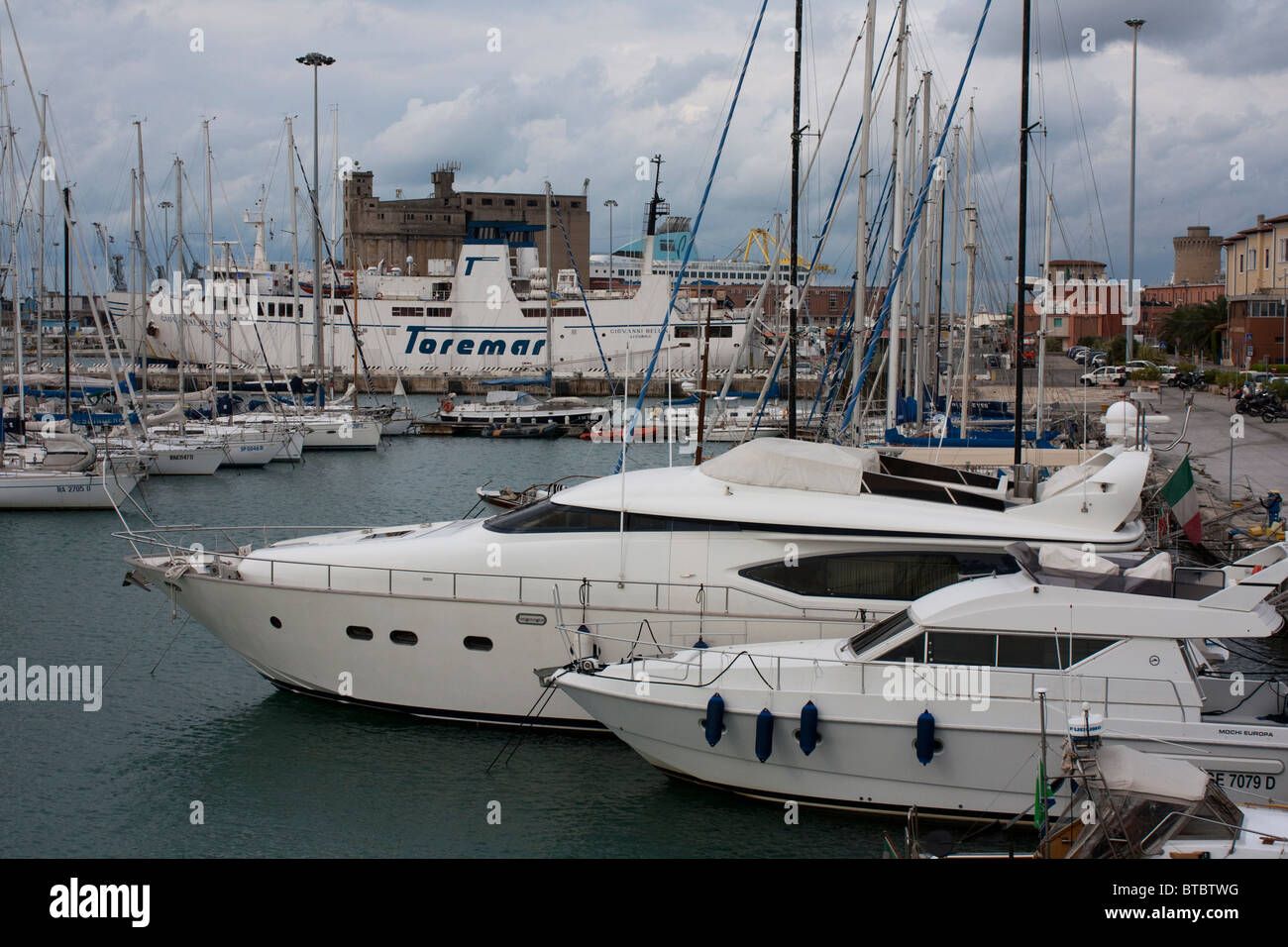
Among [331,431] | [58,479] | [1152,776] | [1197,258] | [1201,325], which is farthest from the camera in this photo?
[1197,258]

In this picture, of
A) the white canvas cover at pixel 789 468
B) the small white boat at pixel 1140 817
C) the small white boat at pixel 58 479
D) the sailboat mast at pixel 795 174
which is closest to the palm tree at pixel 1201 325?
the sailboat mast at pixel 795 174

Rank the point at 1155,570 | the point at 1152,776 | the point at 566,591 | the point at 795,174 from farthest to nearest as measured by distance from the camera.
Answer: the point at 795,174, the point at 566,591, the point at 1155,570, the point at 1152,776

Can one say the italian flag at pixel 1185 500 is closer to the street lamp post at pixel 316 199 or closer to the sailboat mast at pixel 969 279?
the sailboat mast at pixel 969 279

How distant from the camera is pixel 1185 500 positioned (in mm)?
17375

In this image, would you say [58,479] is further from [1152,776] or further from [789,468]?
[1152,776]

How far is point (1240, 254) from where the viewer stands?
57344 mm

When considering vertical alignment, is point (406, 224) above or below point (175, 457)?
above

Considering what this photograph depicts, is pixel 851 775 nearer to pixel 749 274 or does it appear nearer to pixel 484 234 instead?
pixel 484 234

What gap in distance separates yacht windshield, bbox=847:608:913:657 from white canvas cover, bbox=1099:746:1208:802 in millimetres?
2274

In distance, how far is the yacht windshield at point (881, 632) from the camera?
9.79m

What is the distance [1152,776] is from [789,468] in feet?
16.6

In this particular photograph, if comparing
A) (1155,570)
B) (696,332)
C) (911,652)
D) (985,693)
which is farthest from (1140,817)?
(696,332)

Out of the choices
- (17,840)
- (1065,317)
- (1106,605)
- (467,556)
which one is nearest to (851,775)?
(1106,605)

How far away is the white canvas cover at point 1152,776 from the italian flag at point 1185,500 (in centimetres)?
791
